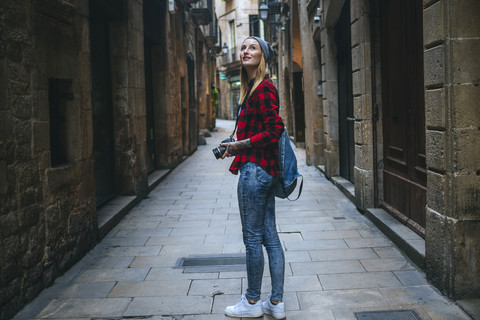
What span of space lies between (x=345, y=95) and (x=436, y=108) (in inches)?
213

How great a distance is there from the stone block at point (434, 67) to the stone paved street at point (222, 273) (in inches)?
67.5

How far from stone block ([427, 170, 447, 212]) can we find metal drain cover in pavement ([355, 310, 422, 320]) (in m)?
0.87

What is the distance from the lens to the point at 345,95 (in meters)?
9.35

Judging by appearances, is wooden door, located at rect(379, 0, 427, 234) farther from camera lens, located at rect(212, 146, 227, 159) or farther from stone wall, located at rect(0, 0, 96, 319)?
stone wall, located at rect(0, 0, 96, 319)

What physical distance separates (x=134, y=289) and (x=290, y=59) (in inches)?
568

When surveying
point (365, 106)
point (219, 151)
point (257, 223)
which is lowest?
point (257, 223)

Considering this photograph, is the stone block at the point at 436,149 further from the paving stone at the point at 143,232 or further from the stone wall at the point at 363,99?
the paving stone at the point at 143,232

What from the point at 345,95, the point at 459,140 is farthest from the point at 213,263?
the point at 345,95

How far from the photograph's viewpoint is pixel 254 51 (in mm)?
3508

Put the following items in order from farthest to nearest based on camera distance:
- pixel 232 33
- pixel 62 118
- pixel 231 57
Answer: pixel 231 57
pixel 232 33
pixel 62 118

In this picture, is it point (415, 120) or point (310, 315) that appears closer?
point (310, 315)

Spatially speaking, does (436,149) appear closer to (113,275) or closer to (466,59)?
(466,59)

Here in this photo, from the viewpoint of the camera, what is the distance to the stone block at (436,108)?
390 cm

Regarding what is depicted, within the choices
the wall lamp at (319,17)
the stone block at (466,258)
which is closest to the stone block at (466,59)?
the stone block at (466,258)
